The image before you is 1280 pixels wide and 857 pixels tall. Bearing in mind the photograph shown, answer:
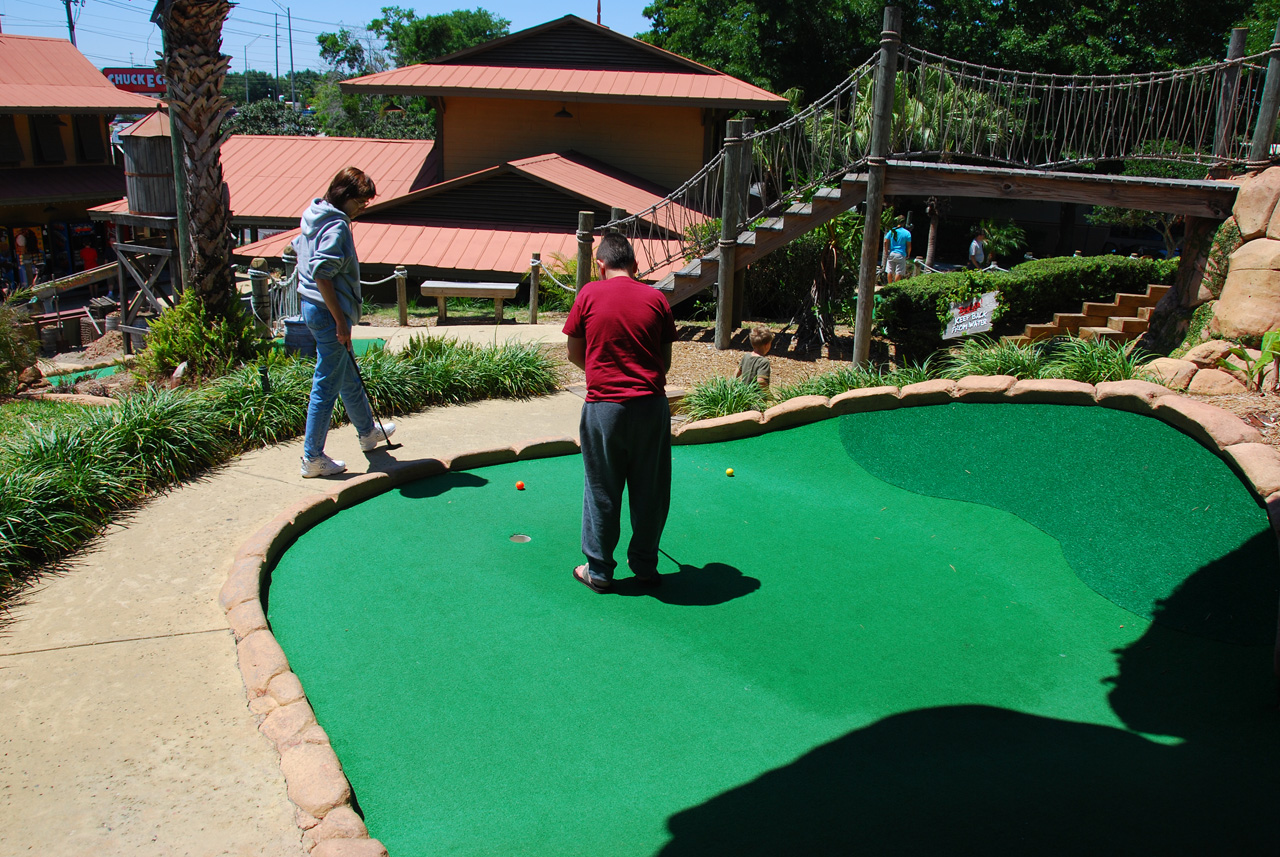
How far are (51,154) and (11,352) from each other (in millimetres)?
20191

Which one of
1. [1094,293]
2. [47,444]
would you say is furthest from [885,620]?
[1094,293]

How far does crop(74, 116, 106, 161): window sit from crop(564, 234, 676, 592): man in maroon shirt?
30147mm

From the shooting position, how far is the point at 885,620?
452 cm

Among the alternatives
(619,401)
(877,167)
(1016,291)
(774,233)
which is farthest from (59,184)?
(619,401)

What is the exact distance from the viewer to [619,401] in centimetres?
436

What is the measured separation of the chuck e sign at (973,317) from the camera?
959 cm

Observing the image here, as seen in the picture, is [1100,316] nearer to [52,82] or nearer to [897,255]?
[897,255]

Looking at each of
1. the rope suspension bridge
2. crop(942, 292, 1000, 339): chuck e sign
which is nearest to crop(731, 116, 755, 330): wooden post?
the rope suspension bridge

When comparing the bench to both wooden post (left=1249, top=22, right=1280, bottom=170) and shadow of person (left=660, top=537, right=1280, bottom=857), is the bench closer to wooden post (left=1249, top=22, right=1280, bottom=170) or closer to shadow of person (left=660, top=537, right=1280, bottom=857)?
wooden post (left=1249, top=22, right=1280, bottom=170)

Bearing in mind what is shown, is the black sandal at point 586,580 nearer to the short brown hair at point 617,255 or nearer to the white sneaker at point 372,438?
the short brown hair at point 617,255

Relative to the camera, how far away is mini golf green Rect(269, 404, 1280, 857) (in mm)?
3182

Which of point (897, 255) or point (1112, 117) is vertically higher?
point (1112, 117)

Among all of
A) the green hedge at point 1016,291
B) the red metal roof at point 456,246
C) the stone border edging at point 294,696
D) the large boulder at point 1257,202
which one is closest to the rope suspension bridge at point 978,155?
the large boulder at point 1257,202

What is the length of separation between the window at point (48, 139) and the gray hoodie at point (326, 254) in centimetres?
2703
